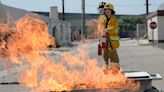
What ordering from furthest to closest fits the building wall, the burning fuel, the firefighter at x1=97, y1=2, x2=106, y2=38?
the building wall → the firefighter at x1=97, y1=2, x2=106, y2=38 → the burning fuel

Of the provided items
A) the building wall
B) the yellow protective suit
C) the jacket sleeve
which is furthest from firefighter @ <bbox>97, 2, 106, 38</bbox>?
the building wall

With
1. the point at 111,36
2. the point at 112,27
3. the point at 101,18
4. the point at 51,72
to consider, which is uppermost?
the point at 101,18

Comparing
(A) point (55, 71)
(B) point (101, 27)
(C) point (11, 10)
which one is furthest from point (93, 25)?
(C) point (11, 10)

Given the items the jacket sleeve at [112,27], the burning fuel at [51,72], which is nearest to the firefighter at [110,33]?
the jacket sleeve at [112,27]

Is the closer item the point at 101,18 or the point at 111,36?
the point at 111,36

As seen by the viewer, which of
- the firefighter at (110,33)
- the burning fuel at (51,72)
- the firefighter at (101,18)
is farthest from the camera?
the firefighter at (101,18)

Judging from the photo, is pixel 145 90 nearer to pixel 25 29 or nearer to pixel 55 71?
pixel 55 71

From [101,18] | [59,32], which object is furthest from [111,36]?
[59,32]

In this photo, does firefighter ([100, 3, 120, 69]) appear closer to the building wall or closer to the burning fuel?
the burning fuel

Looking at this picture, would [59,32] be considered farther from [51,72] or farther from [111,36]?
[51,72]

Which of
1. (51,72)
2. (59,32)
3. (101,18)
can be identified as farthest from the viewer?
(59,32)

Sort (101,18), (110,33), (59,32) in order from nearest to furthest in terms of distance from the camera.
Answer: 1. (110,33)
2. (101,18)
3. (59,32)

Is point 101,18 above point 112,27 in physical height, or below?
above

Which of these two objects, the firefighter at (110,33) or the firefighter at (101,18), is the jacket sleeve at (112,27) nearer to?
the firefighter at (110,33)
